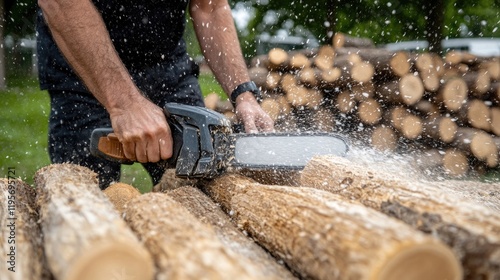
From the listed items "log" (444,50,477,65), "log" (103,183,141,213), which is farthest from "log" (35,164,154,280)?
"log" (444,50,477,65)

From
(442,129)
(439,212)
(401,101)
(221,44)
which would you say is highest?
(221,44)

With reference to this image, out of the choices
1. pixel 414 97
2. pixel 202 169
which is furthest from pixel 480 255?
pixel 414 97

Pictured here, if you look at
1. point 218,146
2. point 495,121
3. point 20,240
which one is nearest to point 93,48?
point 218,146

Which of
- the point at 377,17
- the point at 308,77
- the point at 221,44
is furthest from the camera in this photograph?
the point at 377,17

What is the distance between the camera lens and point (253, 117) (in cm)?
231

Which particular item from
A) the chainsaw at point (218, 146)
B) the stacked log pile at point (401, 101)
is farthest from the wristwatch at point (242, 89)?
the stacked log pile at point (401, 101)

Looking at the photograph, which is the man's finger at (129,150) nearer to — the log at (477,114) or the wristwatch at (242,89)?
the wristwatch at (242,89)

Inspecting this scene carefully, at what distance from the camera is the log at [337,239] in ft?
3.29

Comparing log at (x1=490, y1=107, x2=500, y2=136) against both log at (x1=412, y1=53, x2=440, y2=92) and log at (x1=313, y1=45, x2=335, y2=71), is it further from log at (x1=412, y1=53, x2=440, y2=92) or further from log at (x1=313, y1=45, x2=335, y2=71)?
log at (x1=313, y1=45, x2=335, y2=71)

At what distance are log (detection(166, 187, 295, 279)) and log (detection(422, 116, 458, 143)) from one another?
111 inches

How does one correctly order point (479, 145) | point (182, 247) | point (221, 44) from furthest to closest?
point (479, 145)
point (221, 44)
point (182, 247)

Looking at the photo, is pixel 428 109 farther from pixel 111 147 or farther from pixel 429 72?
pixel 111 147

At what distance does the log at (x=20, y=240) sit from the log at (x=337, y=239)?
0.66 m

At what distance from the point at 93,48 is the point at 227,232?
97 centimetres
